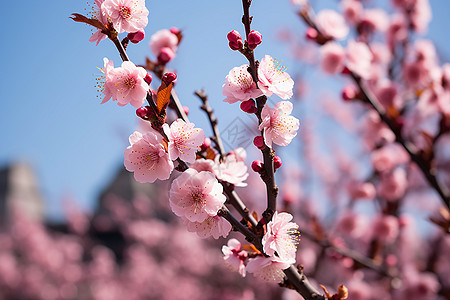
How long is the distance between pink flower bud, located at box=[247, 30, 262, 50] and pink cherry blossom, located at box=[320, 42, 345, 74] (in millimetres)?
1826

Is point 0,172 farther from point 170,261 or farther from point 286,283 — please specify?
point 286,283

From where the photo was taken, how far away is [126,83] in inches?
39.3

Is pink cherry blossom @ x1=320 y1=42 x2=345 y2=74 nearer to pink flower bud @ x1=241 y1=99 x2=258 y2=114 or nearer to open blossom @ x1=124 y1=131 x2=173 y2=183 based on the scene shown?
pink flower bud @ x1=241 y1=99 x2=258 y2=114

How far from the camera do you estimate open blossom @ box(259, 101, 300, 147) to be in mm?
984

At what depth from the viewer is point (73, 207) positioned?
396 inches

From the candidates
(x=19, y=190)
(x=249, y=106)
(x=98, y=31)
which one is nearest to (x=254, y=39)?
(x=249, y=106)

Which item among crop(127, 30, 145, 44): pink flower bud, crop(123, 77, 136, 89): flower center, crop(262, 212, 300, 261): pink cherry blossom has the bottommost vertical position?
crop(262, 212, 300, 261): pink cherry blossom

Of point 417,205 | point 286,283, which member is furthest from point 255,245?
point 417,205

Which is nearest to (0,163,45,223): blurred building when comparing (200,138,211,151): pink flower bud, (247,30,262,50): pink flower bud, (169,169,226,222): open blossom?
(200,138,211,151): pink flower bud

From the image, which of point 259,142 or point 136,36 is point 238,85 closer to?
point 259,142

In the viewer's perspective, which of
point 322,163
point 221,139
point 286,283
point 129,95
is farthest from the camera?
point 322,163

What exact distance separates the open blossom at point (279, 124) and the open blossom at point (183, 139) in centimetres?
20

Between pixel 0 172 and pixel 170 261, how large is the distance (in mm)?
22330

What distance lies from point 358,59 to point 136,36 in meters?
2.03
